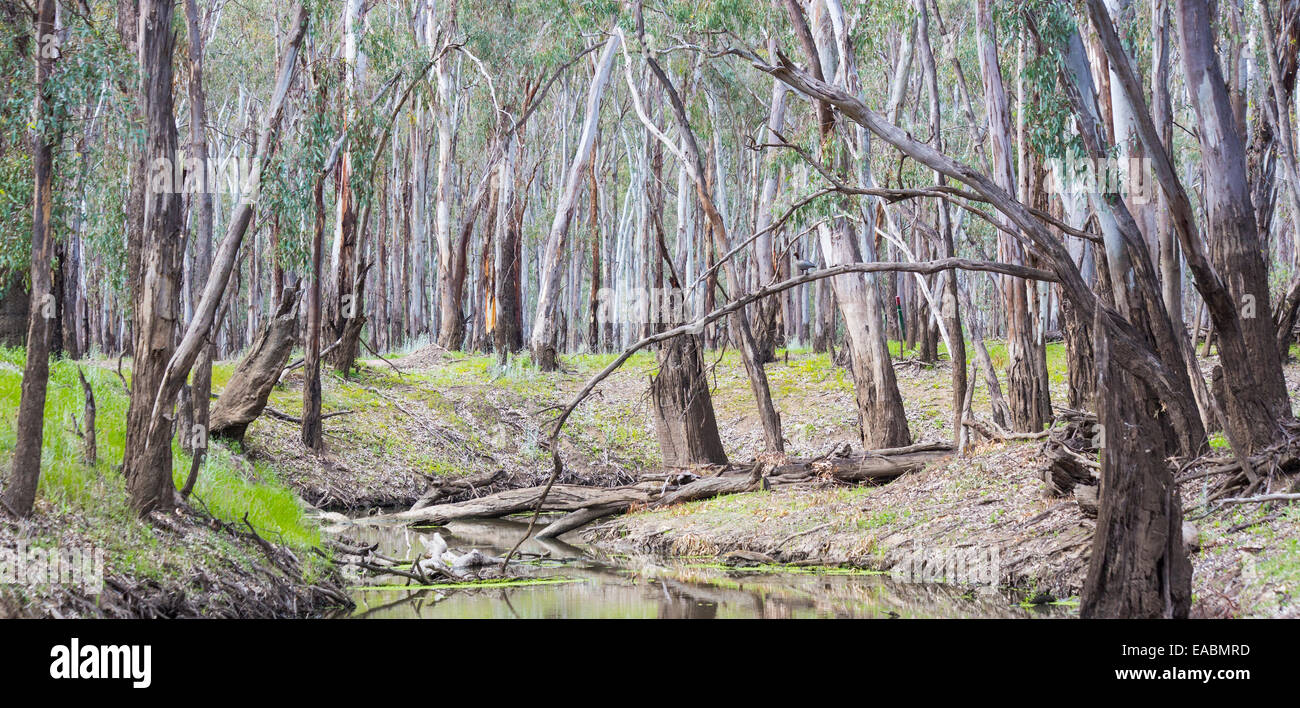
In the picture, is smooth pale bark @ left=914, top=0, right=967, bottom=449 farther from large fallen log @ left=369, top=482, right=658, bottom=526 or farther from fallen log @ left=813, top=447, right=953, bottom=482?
large fallen log @ left=369, top=482, right=658, bottom=526

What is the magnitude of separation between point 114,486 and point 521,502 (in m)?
5.39

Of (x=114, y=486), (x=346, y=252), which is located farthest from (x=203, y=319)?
(x=346, y=252)

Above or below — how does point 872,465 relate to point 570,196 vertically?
below

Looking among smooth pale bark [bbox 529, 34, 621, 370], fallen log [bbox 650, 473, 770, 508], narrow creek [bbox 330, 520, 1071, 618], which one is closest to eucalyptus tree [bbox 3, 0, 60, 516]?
narrow creek [bbox 330, 520, 1071, 618]

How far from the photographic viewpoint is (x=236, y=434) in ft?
37.1

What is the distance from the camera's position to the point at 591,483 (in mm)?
13812

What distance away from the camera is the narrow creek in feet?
20.0

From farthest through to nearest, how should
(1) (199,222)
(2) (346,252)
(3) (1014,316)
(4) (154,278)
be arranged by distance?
(2) (346,252) → (3) (1014,316) → (1) (199,222) → (4) (154,278)

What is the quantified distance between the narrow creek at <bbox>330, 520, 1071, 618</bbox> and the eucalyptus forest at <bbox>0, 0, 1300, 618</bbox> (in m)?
0.05

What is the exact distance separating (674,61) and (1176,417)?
10.9 meters

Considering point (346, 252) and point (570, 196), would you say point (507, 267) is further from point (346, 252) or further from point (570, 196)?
point (346, 252)
